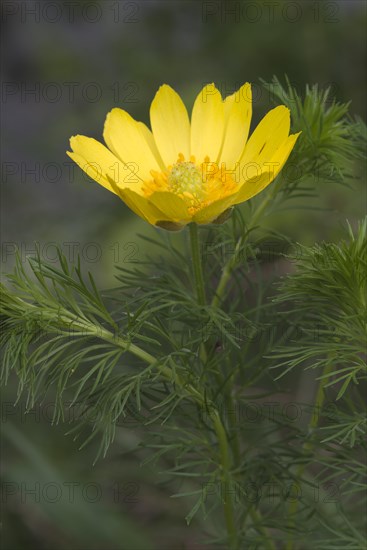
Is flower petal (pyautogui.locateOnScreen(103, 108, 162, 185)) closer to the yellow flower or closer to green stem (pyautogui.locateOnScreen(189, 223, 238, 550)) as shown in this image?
the yellow flower

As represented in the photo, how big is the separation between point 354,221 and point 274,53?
1.90 ft

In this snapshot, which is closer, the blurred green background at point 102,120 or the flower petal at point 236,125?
the flower petal at point 236,125

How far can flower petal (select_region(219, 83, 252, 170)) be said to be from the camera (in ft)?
2.72

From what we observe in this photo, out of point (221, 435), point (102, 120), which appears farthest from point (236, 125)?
point (102, 120)

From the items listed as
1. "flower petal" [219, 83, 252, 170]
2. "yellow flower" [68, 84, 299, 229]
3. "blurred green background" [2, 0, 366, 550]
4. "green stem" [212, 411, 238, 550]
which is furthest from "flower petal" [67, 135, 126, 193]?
"blurred green background" [2, 0, 366, 550]

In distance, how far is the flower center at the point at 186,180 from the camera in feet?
2.72

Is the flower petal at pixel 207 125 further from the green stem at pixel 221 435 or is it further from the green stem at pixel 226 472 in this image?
the green stem at pixel 226 472

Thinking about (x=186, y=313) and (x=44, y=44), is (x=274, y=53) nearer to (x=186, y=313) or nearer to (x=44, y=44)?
(x=44, y=44)

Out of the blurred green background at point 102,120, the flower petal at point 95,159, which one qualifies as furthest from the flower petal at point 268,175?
the blurred green background at point 102,120

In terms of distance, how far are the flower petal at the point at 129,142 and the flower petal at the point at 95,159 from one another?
0.02m

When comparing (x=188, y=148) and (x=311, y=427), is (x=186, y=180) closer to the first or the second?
(x=188, y=148)

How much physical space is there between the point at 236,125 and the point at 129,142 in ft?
0.34

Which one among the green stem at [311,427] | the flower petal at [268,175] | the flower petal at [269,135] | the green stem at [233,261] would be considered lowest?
the green stem at [311,427]

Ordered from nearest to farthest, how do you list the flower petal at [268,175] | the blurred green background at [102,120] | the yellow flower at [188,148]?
the flower petal at [268,175] → the yellow flower at [188,148] → the blurred green background at [102,120]
